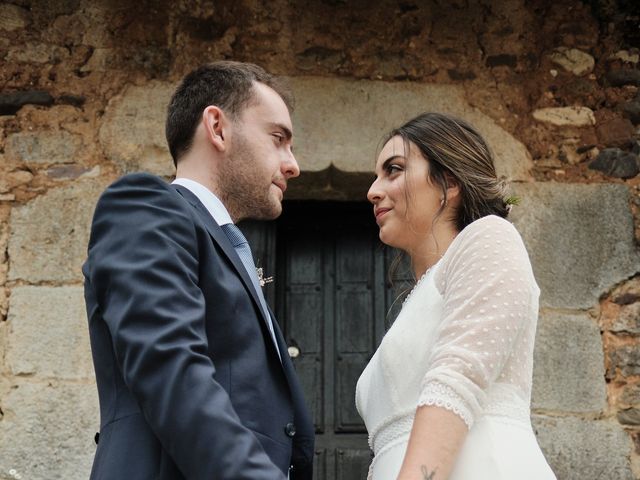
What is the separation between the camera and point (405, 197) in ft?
7.22

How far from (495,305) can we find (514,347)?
0.46 ft

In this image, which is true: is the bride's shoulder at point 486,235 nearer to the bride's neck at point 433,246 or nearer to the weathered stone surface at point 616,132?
the bride's neck at point 433,246

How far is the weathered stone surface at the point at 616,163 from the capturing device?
3.95 m

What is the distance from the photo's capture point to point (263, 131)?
2.12m

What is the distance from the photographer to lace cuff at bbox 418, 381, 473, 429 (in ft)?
5.19

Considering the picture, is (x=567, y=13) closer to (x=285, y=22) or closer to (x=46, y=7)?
(x=285, y=22)

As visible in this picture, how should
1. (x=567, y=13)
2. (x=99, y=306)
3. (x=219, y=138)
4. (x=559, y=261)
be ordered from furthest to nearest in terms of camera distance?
(x=567, y=13), (x=559, y=261), (x=219, y=138), (x=99, y=306)

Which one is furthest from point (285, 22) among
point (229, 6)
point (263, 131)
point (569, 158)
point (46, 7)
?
point (263, 131)

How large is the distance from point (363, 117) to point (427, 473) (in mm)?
2622

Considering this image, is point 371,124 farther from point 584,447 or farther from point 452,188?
point 452,188

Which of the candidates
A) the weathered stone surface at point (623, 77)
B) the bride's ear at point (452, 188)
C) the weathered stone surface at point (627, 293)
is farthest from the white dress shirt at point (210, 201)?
the weathered stone surface at point (623, 77)

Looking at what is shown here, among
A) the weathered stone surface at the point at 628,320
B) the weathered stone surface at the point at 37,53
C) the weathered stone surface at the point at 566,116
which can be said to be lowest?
the weathered stone surface at the point at 628,320

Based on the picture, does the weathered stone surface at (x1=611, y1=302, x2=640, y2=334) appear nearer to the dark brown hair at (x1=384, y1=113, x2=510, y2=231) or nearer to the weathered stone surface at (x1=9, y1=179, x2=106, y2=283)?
the dark brown hair at (x1=384, y1=113, x2=510, y2=231)

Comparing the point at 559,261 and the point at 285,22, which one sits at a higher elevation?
the point at 285,22
